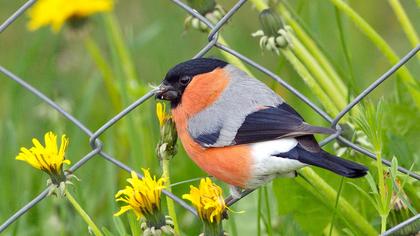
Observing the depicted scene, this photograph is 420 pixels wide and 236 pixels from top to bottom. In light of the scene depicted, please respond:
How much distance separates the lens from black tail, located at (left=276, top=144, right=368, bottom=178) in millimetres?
1793

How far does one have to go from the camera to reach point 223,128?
79.7 inches

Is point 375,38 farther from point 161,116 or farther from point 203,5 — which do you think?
point 161,116

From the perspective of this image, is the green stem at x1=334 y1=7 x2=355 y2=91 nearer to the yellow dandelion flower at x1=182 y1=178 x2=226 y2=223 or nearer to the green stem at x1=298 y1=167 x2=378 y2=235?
the green stem at x1=298 y1=167 x2=378 y2=235

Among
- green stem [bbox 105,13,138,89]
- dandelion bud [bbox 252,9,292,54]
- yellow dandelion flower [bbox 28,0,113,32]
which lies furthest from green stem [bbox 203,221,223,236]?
yellow dandelion flower [bbox 28,0,113,32]

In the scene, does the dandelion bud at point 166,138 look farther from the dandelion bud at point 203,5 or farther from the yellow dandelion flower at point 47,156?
the dandelion bud at point 203,5

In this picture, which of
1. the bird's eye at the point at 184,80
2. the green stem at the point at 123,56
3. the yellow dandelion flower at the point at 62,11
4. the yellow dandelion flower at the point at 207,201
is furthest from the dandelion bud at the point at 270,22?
the yellow dandelion flower at the point at 62,11

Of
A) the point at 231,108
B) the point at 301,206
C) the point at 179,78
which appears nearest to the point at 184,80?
the point at 179,78

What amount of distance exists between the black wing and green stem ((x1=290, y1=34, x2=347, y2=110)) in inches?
12.2

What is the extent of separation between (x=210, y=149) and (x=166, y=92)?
0.52 feet

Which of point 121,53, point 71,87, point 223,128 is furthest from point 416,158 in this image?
point 71,87

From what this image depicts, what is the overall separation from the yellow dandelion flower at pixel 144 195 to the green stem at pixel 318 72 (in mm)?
557

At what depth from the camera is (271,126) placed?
1.95 meters

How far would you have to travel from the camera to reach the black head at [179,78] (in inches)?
82.4

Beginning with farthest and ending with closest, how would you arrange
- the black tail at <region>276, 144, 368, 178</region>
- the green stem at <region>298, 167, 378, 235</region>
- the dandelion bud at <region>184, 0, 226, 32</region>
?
the dandelion bud at <region>184, 0, 226, 32</region> → the green stem at <region>298, 167, 378, 235</region> → the black tail at <region>276, 144, 368, 178</region>
